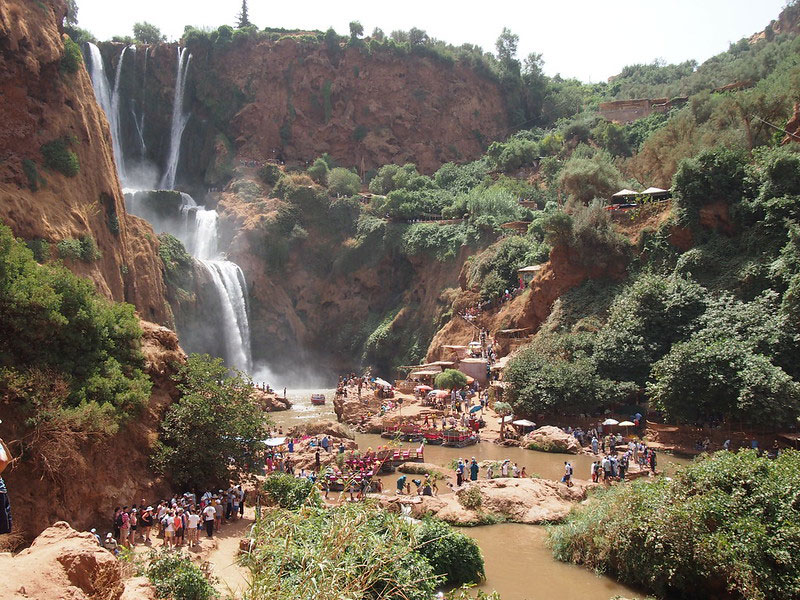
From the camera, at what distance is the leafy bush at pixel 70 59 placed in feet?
96.5

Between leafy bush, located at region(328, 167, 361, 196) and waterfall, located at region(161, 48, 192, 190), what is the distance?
15.1 metres

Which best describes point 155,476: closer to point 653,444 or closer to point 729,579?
point 729,579

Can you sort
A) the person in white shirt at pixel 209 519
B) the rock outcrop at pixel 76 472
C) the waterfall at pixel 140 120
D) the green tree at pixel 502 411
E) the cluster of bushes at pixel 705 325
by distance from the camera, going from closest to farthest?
the rock outcrop at pixel 76 472, the person in white shirt at pixel 209 519, the cluster of bushes at pixel 705 325, the green tree at pixel 502 411, the waterfall at pixel 140 120

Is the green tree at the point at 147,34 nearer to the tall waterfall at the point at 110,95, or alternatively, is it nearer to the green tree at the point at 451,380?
the tall waterfall at the point at 110,95

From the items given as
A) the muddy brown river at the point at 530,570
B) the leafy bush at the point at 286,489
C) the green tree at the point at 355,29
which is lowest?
the muddy brown river at the point at 530,570

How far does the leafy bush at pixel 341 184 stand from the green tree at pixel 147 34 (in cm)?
2755

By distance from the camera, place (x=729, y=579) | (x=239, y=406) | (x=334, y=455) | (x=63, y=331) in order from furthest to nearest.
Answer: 1. (x=334, y=455)
2. (x=239, y=406)
3. (x=63, y=331)
4. (x=729, y=579)

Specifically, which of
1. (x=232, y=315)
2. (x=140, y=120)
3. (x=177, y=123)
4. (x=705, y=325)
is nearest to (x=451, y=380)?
(x=705, y=325)

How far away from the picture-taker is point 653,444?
25.7 meters

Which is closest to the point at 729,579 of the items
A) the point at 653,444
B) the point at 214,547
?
the point at 214,547

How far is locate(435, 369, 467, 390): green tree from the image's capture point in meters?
35.0

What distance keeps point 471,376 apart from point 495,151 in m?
33.0

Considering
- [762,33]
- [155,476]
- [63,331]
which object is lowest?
[155,476]

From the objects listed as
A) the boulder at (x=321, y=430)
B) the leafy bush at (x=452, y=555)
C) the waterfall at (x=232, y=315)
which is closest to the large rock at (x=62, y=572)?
the leafy bush at (x=452, y=555)
